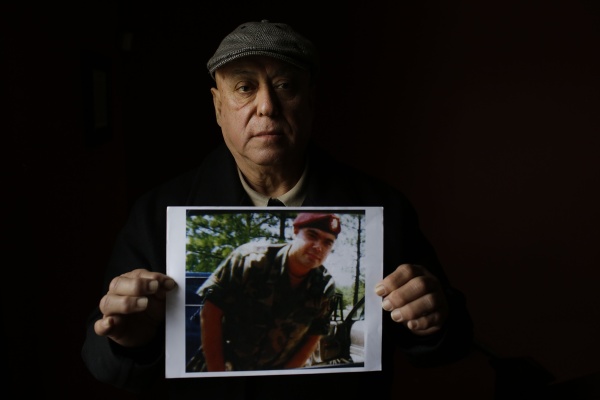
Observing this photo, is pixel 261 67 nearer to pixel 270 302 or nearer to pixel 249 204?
pixel 249 204

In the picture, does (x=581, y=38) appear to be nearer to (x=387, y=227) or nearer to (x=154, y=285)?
(x=387, y=227)

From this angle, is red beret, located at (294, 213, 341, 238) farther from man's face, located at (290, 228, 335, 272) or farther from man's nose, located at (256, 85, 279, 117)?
man's nose, located at (256, 85, 279, 117)

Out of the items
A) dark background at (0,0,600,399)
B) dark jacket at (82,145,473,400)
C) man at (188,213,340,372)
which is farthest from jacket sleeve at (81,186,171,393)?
dark background at (0,0,600,399)

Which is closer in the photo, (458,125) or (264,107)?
(264,107)

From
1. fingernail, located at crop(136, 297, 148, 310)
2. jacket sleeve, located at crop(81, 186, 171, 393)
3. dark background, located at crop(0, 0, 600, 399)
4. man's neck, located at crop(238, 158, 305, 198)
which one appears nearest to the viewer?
fingernail, located at crop(136, 297, 148, 310)

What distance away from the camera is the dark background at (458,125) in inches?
84.7

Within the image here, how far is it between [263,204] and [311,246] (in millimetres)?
229

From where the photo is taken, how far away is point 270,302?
2.80 feet

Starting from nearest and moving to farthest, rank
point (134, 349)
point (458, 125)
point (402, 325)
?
1. point (134, 349)
2. point (402, 325)
3. point (458, 125)

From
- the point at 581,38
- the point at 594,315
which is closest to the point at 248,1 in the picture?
the point at 581,38

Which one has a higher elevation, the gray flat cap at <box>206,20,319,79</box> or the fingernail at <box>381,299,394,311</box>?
the gray flat cap at <box>206,20,319,79</box>

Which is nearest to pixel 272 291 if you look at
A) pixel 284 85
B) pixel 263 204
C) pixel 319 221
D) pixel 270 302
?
pixel 270 302

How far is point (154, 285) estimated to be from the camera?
799mm

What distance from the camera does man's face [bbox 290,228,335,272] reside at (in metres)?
0.84
